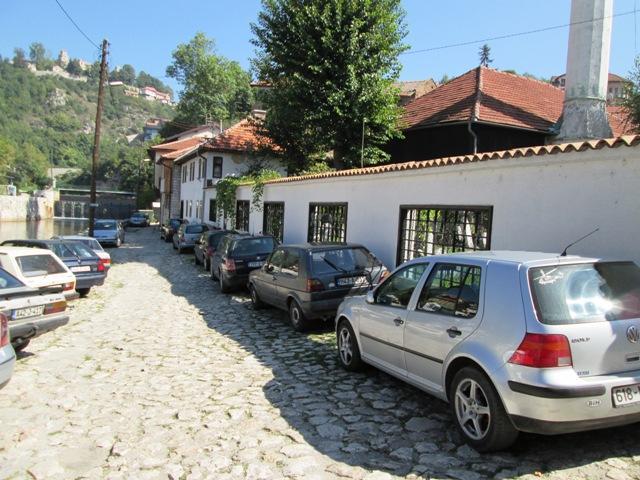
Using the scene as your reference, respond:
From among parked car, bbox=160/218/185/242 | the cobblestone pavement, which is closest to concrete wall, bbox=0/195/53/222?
parked car, bbox=160/218/185/242

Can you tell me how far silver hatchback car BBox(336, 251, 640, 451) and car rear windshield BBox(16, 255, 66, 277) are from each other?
7.67 meters

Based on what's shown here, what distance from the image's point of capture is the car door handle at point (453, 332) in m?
4.07

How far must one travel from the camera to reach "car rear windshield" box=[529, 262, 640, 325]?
358 centimetres

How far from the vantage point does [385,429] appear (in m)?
4.52

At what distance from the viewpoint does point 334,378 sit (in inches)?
238

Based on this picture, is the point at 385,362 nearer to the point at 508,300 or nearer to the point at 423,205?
the point at 508,300

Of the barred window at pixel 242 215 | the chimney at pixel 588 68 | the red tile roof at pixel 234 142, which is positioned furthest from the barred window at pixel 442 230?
the red tile roof at pixel 234 142

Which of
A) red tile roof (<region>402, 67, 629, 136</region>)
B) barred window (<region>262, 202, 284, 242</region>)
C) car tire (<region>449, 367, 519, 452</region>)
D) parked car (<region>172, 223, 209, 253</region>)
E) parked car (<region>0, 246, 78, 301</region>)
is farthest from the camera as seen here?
parked car (<region>172, 223, 209, 253</region>)

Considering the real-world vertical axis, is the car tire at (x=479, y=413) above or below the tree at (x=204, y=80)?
below

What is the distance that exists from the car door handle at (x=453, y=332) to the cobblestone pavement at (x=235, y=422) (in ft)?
3.00

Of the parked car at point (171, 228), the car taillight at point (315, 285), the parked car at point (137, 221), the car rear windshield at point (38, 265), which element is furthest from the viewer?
the parked car at point (137, 221)

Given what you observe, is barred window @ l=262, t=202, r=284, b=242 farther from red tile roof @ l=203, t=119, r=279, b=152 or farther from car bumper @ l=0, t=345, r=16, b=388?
car bumper @ l=0, t=345, r=16, b=388

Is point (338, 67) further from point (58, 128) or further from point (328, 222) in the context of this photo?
point (58, 128)

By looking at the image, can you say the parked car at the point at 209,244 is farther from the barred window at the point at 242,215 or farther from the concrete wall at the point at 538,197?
the concrete wall at the point at 538,197
